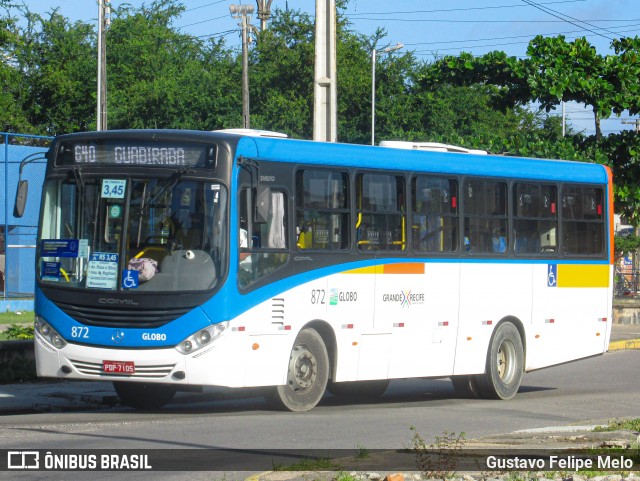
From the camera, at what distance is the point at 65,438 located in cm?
1091

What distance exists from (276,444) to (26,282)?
22373 mm

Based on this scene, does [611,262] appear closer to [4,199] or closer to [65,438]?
[65,438]

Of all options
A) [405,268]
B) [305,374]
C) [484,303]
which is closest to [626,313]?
[484,303]

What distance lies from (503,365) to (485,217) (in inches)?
81.1

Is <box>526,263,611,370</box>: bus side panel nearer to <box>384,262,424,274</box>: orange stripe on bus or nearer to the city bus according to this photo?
the city bus

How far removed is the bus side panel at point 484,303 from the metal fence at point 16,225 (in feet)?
52.5

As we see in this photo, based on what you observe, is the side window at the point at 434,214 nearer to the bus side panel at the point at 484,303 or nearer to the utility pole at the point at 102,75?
the bus side panel at the point at 484,303

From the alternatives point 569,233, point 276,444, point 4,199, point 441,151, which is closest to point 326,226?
point 441,151

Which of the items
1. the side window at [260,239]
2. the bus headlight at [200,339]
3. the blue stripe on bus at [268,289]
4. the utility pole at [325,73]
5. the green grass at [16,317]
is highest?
the utility pole at [325,73]

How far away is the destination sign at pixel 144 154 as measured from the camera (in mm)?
13141

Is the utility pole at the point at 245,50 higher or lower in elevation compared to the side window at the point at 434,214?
higher

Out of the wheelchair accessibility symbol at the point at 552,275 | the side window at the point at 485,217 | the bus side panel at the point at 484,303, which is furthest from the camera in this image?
the wheelchair accessibility symbol at the point at 552,275

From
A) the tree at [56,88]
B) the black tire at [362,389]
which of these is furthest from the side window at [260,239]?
the tree at [56,88]

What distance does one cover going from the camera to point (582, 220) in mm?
18578
